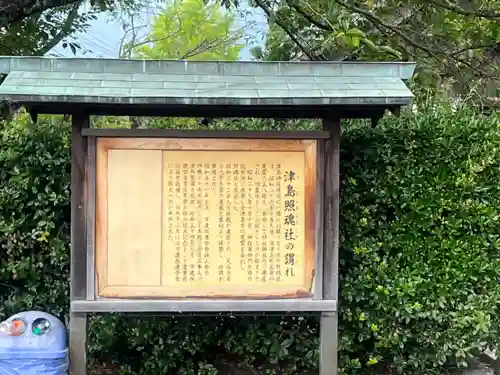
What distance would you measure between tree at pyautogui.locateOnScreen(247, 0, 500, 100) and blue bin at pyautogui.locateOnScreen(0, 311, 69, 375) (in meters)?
3.95

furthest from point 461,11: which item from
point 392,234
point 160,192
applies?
point 160,192

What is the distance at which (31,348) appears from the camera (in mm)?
3705

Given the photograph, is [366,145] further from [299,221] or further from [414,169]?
[299,221]

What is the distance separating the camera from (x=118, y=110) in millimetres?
3908

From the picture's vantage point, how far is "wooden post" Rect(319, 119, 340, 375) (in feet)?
12.7

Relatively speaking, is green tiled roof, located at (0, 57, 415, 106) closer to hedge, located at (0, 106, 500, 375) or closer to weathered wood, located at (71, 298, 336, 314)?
hedge, located at (0, 106, 500, 375)

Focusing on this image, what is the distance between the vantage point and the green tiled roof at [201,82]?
3355mm

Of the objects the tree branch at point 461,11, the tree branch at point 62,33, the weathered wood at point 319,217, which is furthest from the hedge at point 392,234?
the tree branch at point 62,33

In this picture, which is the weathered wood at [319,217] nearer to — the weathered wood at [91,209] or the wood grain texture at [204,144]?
the wood grain texture at [204,144]

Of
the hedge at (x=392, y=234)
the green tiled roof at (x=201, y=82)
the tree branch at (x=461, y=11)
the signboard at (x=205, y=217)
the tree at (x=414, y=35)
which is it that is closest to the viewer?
the green tiled roof at (x=201, y=82)

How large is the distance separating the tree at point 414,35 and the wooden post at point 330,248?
89.1 inches

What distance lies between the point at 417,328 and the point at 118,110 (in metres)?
2.98

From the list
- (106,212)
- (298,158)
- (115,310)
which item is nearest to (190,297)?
(115,310)

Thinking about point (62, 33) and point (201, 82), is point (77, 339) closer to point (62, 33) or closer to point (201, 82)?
point (201, 82)
